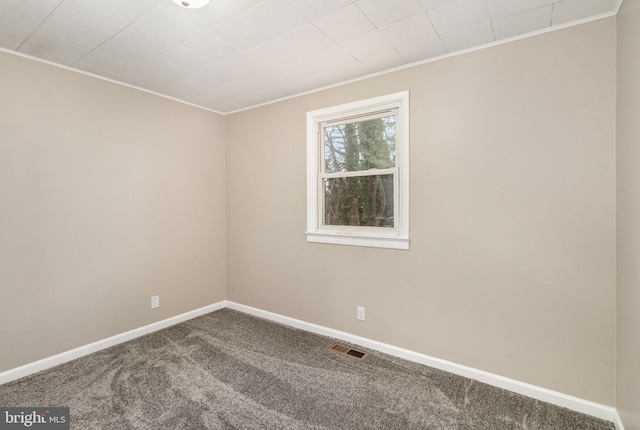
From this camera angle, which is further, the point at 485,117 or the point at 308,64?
the point at 308,64

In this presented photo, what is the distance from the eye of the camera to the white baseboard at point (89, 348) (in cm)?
227

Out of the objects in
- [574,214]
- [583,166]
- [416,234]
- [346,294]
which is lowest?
[346,294]

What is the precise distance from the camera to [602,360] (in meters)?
1.86

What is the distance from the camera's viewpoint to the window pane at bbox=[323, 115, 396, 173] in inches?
107

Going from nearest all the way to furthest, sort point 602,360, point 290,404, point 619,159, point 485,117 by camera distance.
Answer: point 619,159 → point 602,360 → point 290,404 → point 485,117

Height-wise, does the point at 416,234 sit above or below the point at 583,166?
below

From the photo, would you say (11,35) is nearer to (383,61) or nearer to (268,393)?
(383,61)

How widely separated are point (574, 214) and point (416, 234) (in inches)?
40.6

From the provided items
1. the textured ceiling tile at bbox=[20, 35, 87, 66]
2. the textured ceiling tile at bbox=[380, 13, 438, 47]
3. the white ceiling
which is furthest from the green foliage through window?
the textured ceiling tile at bbox=[20, 35, 87, 66]

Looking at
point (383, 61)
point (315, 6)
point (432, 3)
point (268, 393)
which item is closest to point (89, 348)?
point (268, 393)

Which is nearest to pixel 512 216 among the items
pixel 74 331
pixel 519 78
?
pixel 519 78

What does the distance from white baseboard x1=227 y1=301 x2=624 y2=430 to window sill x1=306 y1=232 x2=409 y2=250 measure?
0.88 metres

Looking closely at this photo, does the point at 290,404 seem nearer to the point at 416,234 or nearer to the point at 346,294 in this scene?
the point at 346,294

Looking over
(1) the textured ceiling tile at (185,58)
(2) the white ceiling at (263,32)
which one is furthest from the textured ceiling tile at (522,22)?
(1) the textured ceiling tile at (185,58)
